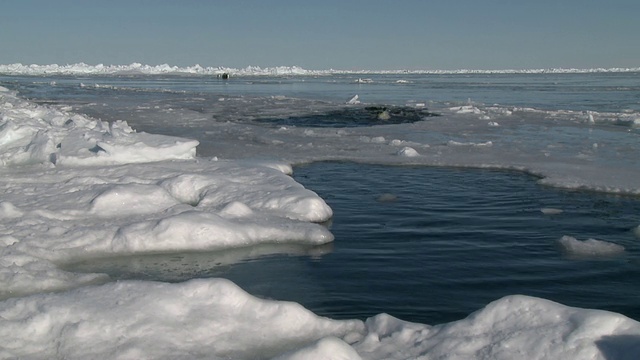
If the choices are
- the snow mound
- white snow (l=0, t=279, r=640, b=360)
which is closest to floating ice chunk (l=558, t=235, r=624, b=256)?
white snow (l=0, t=279, r=640, b=360)

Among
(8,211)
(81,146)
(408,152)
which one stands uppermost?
(81,146)

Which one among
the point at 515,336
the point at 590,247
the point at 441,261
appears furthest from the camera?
the point at 590,247

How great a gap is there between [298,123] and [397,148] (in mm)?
6356

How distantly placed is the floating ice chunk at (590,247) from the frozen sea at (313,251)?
16mm

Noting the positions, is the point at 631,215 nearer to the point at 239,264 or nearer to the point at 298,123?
the point at 239,264

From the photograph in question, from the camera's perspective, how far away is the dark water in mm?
4637

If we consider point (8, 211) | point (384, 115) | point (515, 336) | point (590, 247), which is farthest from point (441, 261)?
point (384, 115)

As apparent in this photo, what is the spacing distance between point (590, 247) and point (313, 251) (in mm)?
2845

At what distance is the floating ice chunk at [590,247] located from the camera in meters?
5.68

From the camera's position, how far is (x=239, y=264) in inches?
211

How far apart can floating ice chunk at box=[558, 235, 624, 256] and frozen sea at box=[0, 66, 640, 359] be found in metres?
0.02

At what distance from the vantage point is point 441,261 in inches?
218

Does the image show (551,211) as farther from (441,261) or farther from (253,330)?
(253,330)

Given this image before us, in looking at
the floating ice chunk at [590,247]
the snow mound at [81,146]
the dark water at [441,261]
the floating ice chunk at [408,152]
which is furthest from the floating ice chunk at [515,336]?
the floating ice chunk at [408,152]
